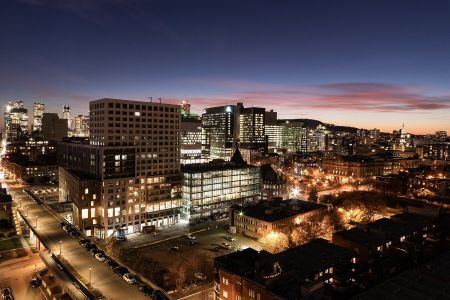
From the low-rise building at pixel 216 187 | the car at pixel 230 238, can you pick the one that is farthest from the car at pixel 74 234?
the low-rise building at pixel 216 187

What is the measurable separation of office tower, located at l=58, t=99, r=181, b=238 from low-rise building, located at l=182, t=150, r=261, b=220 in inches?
131

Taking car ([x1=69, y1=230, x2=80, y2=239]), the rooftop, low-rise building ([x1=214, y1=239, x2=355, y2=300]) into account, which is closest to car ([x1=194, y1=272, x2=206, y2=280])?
low-rise building ([x1=214, y1=239, x2=355, y2=300])

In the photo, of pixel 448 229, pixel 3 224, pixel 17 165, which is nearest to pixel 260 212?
pixel 448 229

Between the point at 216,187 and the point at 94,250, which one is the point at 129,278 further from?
the point at 216,187

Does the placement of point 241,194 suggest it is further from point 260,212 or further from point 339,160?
point 339,160

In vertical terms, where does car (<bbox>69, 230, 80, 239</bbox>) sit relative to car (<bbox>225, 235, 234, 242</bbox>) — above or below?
above

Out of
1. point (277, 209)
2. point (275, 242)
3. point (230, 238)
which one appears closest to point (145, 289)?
point (275, 242)

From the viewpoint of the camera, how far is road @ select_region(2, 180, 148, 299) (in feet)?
130

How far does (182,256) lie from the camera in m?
67.6

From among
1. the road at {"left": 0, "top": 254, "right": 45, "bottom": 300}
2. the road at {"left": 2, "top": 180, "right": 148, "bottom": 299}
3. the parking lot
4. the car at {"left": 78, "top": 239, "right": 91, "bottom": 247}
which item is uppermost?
the car at {"left": 78, "top": 239, "right": 91, "bottom": 247}

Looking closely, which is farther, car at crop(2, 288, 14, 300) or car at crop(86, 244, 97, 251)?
car at crop(86, 244, 97, 251)

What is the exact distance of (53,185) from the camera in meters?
131

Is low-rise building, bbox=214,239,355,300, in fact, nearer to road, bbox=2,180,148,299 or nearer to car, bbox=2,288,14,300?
road, bbox=2,180,148,299

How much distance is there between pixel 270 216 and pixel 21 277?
50.5 meters
